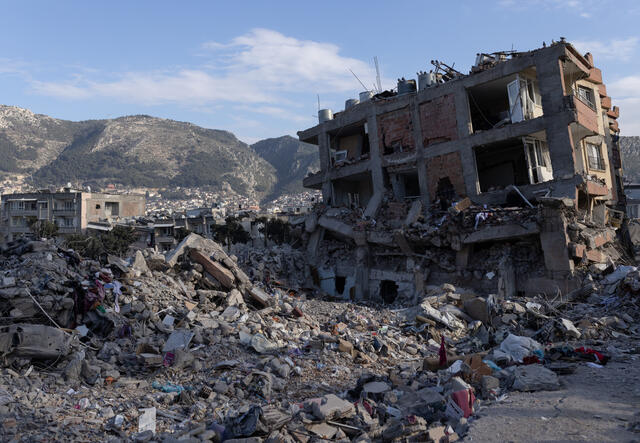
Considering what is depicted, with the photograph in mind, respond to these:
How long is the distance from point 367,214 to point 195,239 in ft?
28.2

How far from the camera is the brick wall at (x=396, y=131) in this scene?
1979cm

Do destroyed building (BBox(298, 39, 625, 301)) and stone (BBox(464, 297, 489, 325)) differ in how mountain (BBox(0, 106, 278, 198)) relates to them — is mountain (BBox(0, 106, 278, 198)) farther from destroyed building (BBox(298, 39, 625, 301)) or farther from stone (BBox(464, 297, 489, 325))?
stone (BBox(464, 297, 489, 325))

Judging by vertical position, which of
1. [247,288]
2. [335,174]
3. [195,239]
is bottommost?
[247,288]

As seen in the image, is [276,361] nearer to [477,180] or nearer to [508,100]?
[477,180]

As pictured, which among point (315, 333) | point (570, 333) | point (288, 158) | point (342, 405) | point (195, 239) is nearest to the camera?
point (342, 405)

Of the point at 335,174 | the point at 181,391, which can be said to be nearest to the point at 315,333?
the point at 181,391

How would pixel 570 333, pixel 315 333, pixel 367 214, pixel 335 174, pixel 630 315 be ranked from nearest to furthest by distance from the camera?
pixel 570 333 < pixel 630 315 < pixel 315 333 < pixel 367 214 < pixel 335 174

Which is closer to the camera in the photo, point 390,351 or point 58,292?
point 58,292

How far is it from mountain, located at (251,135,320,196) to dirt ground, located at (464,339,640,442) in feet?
320

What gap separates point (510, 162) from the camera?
1966cm

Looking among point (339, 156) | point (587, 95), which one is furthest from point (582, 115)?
point (339, 156)

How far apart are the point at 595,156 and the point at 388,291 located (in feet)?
34.5

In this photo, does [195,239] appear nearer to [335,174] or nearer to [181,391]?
[181,391]

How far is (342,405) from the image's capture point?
565 cm
